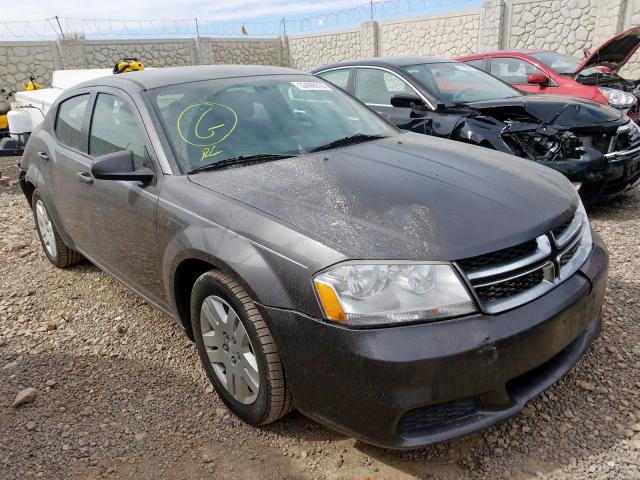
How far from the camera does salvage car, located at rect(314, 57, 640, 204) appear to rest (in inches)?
189

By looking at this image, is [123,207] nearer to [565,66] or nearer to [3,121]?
[565,66]

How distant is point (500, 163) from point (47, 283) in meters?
3.60

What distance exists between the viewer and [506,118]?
5.42 metres

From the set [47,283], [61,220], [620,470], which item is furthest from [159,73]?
[620,470]

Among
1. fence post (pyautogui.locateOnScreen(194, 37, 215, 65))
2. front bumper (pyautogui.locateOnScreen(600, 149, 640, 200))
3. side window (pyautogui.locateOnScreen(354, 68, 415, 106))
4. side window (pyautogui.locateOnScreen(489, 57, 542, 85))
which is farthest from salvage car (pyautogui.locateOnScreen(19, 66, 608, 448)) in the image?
fence post (pyautogui.locateOnScreen(194, 37, 215, 65))

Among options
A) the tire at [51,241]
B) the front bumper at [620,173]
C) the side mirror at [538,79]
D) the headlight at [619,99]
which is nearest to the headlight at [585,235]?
the front bumper at [620,173]

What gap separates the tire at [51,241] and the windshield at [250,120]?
6.24 feet

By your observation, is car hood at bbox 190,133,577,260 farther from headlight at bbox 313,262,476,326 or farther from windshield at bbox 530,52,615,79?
windshield at bbox 530,52,615,79

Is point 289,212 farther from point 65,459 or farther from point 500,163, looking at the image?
point 65,459

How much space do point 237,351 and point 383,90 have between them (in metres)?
4.28

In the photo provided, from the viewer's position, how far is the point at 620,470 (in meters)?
2.10

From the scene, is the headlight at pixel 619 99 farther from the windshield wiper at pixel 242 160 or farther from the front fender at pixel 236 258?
the front fender at pixel 236 258

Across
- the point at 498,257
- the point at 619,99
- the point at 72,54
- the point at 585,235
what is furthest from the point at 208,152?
the point at 72,54

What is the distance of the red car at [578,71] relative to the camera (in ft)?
23.2
